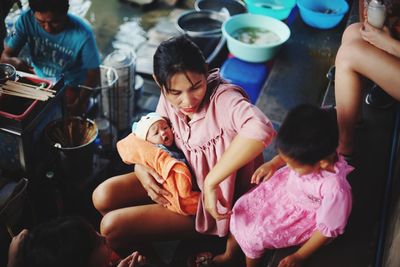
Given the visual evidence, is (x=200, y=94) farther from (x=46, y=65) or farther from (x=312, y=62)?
(x=312, y=62)

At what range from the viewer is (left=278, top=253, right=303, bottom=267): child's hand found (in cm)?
223

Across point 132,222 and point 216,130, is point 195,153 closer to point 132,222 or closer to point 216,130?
point 216,130

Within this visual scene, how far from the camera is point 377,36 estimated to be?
2.59 meters

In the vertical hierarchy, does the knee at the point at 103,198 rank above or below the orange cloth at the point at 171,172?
below

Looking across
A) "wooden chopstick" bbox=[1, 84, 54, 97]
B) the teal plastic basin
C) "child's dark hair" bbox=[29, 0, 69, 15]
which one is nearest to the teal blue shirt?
"child's dark hair" bbox=[29, 0, 69, 15]

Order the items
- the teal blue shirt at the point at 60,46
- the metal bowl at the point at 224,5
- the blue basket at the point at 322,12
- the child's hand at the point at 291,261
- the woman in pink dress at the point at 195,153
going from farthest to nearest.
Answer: the metal bowl at the point at 224,5 → the blue basket at the point at 322,12 → the teal blue shirt at the point at 60,46 → the child's hand at the point at 291,261 → the woman in pink dress at the point at 195,153

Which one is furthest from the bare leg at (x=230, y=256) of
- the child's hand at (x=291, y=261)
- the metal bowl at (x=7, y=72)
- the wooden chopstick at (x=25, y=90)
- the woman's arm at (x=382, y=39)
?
the metal bowl at (x=7, y=72)

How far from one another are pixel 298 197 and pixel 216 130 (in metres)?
0.53

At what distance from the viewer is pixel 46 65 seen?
3730 mm

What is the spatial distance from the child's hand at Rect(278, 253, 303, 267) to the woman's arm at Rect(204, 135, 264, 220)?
1.21 ft

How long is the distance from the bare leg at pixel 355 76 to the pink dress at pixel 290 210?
1.70ft

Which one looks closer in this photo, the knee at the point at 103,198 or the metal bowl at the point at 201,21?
the knee at the point at 103,198

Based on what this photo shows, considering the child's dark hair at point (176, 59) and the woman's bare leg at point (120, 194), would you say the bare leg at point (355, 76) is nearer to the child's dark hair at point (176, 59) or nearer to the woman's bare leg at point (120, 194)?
the child's dark hair at point (176, 59)

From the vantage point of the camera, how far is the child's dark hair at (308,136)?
1.86m
